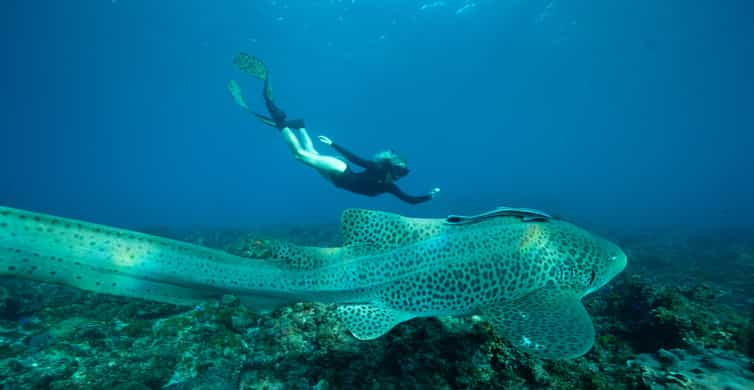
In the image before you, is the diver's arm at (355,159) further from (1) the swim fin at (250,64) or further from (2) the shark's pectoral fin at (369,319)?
(2) the shark's pectoral fin at (369,319)

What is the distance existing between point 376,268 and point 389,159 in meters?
7.32

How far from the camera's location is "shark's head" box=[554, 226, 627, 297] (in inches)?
141

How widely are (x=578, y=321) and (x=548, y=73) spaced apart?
3359 inches

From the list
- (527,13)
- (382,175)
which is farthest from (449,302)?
(527,13)

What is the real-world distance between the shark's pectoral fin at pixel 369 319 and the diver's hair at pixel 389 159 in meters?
7.42

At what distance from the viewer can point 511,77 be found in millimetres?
75812

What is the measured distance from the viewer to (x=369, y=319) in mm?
3186

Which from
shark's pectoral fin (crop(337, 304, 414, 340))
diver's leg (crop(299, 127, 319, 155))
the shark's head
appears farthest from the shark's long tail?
diver's leg (crop(299, 127, 319, 155))

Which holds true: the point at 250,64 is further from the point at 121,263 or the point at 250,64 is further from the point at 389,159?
the point at 121,263

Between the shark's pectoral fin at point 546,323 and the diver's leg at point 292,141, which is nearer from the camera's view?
the shark's pectoral fin at point 546,323

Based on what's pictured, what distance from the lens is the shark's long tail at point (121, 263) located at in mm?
2750

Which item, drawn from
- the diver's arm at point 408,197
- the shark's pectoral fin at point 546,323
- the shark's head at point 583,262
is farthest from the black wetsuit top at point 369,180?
the shark's pectoral fin at point 546,323

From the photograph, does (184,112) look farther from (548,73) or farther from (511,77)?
(548,73)

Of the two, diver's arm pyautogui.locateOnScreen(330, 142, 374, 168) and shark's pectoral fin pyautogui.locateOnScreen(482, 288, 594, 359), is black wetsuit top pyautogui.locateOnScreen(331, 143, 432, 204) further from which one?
shark's pectoral fin pyautogui.locateOnScreen(482, 288, 594, 359)
